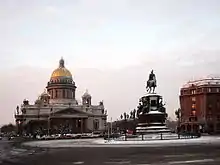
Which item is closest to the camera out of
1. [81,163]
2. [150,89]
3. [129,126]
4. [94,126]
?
[81,163]

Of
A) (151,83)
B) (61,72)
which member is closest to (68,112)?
(61,72)

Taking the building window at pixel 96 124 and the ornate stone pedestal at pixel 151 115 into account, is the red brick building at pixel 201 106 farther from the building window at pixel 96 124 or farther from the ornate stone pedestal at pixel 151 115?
the ornate stone pedestal at pixel 151 115

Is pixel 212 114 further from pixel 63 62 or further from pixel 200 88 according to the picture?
pixel 63 62

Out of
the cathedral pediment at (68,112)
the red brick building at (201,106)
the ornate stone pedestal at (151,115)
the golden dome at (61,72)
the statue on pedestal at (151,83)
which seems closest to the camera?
the ornate stone pedestal at (151,115)

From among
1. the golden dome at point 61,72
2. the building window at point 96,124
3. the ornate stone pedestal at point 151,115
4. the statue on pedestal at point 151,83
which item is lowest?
the building window at point 96,124

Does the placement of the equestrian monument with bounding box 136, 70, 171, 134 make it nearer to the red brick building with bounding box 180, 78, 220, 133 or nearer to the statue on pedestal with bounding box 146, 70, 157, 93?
Result: the statue on pedestal with bounding box 146, 70, 157, 93

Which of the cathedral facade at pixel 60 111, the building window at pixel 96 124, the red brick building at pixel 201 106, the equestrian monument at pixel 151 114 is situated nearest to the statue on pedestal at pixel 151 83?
the equestrian monument at pixel 151 114

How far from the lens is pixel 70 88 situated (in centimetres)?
17225

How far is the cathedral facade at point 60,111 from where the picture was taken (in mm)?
161875

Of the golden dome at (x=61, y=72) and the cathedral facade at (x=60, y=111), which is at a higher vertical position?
the golden dome at (x=61, y=72)

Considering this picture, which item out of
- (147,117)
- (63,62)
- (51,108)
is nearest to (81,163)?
(147,117)

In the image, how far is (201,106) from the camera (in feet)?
461

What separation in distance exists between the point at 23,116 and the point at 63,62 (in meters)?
31.2

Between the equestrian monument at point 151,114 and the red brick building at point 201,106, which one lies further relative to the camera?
the red brick building at point 201,106
